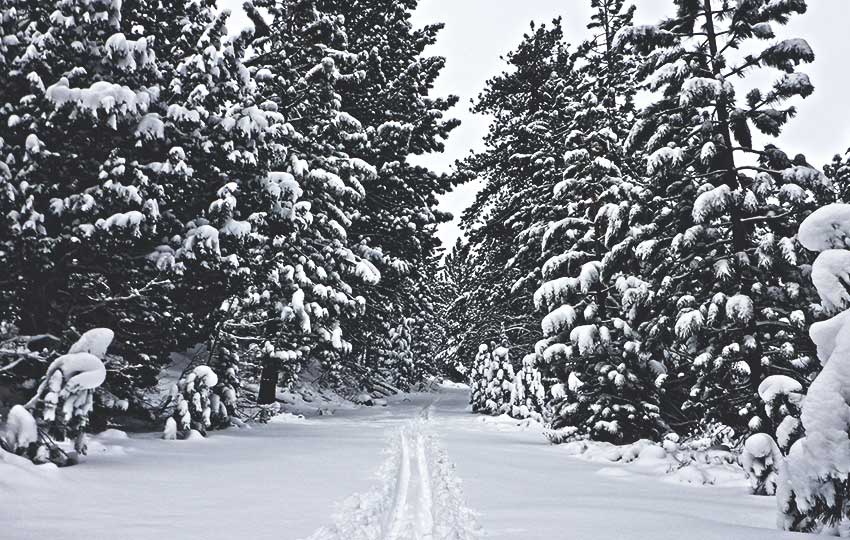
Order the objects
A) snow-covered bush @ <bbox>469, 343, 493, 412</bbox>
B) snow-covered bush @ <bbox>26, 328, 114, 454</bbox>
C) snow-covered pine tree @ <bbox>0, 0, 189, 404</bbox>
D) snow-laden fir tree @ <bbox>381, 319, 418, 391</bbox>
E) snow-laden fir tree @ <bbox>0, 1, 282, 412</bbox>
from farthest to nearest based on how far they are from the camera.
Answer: snow-laden fir tree @ <bbox>381, 319, 418, 391</bbox> → snow-covered bush @ <bbox>469, 343, 493, 412</bbox> → snow-laden fir tree @ <bbox>0, 1, 282, 412</bbox> → snow-covered pine tree @ <bbox>0, 0, 189, 404</bbox> → snow-covered bush @ <bbox>26, 328, 114, 454</bbox>

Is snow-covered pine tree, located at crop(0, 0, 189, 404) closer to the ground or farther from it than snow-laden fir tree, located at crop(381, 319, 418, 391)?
farther from it

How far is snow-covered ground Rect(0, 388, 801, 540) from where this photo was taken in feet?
16.8

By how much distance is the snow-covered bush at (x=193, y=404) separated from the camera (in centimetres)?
1125

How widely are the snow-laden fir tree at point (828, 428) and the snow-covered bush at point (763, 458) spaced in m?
2.21

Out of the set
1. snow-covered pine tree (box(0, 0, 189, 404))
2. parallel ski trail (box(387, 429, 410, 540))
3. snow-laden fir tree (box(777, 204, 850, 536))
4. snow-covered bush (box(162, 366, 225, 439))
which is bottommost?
parallel ski trail (box(387, 429, 410, 540))

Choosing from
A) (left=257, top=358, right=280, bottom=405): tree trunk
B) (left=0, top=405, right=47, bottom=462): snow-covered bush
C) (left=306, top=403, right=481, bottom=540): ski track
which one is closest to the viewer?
(left=306, top=403, right=481, bottom=540): ski track

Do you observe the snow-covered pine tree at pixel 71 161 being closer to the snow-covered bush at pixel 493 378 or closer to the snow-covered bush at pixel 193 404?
the snow-covered bush at pixel 193 404

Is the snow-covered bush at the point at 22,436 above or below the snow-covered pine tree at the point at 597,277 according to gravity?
below

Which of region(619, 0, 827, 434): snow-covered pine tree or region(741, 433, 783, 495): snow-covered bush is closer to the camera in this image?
region(741, 433, 783, 495): snow-covered bush

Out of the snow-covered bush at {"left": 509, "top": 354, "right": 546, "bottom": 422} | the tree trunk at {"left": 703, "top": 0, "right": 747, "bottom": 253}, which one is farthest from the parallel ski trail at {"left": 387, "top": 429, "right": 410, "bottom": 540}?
the snow-covered bush at {"left": 509, "top": 354, "right": 546, "bottom": 422}

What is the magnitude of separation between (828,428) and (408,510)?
4277 millimetres

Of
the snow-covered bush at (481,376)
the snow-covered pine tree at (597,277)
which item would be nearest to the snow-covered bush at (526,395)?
the snow-covered bush at (481,376)

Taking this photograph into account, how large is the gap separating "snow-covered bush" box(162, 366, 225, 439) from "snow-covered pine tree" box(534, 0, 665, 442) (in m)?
7.90

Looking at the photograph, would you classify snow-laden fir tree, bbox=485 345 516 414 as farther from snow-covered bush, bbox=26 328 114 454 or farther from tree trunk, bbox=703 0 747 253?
snow-covered bush, bbox=26 328 114 454
